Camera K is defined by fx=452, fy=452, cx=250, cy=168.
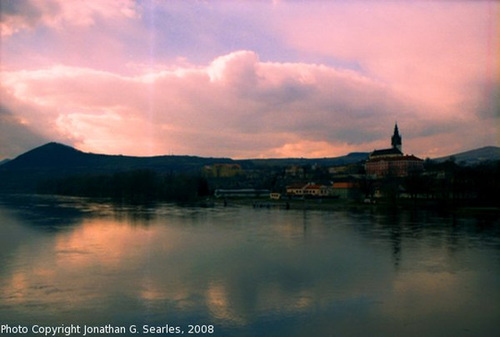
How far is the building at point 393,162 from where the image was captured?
201 feet

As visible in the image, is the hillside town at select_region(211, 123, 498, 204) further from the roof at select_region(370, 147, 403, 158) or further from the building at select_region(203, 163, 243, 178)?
the building at select_region(203, 163, 243, 178)

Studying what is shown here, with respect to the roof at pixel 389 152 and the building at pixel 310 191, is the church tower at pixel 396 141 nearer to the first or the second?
the roof at pixel 389 152

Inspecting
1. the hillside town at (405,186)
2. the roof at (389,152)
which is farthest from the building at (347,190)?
the roof at (389,152)

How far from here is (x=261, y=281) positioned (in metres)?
9.72

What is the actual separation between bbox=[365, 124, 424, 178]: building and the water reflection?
4480cm

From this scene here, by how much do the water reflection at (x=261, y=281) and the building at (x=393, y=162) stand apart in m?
44.8

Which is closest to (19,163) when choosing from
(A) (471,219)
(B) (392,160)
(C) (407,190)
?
(B) (392,160)

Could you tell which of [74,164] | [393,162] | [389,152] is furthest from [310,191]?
[74,164]

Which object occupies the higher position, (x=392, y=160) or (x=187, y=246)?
(x=392, y=160)

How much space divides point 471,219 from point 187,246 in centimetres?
1670

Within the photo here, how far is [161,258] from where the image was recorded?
40.9 ft

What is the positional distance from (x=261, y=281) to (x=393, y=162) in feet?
191

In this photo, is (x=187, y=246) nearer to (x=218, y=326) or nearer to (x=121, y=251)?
(x=121, y=251)

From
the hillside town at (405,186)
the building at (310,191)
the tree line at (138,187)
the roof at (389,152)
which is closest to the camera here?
the hillside town at (405,186)
